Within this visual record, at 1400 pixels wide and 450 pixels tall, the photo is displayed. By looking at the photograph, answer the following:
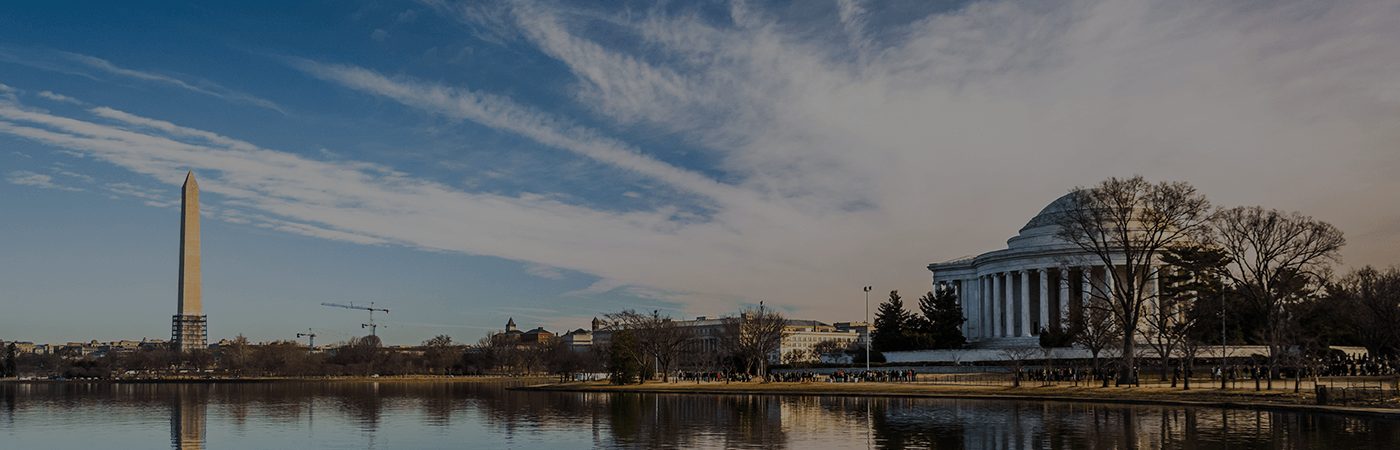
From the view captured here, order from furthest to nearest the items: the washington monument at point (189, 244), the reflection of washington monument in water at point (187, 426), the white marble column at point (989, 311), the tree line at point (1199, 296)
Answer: the washington monument at point (189, 244) → the white marble column at point (989, 311) → the tree line at point (1199, 296) → the reflection of washington monument in water at point (187, 426)

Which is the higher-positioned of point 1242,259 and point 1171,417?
point 1242,259

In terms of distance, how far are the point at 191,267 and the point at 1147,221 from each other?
6254 inches

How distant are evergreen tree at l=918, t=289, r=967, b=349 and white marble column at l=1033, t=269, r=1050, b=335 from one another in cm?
645

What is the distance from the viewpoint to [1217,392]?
58.5m

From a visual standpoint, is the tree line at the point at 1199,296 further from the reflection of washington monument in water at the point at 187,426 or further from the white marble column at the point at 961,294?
the reflection of washington monument in water at the point at 187,426

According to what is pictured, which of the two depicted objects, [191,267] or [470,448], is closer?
[470,448]

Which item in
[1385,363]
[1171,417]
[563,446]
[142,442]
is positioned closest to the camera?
[563,446]

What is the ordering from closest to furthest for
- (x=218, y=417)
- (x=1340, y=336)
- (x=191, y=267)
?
(x=218, y=417) < (x=1340, y=336) < (x=191, y=267)

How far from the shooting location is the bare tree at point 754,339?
330 feet

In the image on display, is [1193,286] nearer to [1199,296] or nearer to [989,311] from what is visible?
[1199,296]

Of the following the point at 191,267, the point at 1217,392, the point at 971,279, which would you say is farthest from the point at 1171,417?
the point at 191,267

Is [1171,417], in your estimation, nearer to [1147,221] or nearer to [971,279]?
[1147,221]

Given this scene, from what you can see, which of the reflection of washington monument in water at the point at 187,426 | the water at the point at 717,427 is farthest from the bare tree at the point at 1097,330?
the reflection of washington monument in water at the point at 187,426

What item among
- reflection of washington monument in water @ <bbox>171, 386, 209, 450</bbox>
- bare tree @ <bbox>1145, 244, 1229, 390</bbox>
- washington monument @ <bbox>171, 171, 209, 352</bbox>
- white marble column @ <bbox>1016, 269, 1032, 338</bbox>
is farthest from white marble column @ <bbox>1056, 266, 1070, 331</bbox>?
washington monument @ <bbox>171, 171, 209, 352</bbox>
